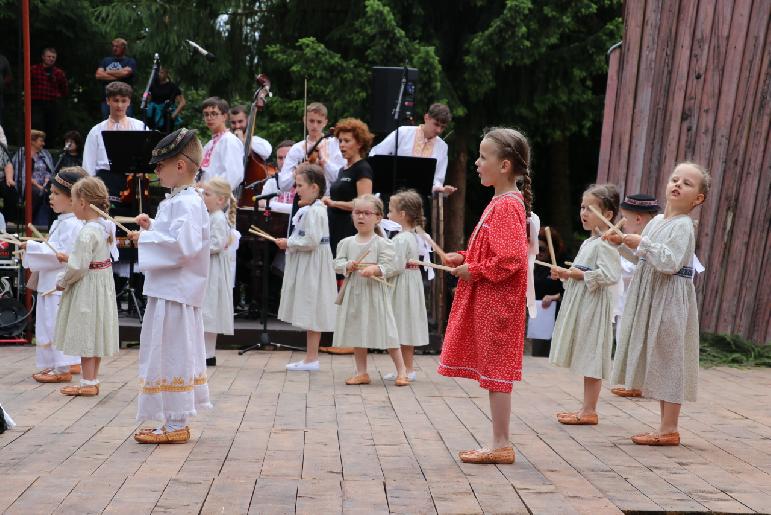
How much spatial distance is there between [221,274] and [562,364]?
11.0 ft

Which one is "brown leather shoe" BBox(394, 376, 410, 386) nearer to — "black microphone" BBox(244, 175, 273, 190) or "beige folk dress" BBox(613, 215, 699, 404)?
"beige folk dress" BBox(613, 215, 699, 404)

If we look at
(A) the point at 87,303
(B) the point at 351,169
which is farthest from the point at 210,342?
(B) the point at 351,169

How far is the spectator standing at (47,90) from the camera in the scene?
50.1 feet

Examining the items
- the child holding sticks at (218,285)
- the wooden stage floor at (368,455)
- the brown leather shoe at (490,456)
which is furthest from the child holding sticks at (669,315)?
the child holding sticks at (218,285)

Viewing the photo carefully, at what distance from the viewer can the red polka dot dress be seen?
553 centimetres

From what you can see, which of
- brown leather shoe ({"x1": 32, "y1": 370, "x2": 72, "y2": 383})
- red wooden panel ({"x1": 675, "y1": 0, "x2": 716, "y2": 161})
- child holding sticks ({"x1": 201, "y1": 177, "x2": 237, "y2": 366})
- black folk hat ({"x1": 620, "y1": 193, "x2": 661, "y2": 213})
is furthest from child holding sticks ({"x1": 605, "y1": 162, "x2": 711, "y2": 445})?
red wooden panel ({"x1": 675, "y1": 0, "x2": 716, "y2": 161})

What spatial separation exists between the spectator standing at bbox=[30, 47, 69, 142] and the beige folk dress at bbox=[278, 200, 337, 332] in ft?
23.3

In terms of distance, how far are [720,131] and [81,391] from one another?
6.19 m

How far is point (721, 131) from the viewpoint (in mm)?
10398

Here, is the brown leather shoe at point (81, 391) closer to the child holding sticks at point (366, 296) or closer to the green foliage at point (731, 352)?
the child holding sticks at point (366, 296)

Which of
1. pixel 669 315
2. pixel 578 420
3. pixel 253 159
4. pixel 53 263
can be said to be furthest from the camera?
pixel 253 159

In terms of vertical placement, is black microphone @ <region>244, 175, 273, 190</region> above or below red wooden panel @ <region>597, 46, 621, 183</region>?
below

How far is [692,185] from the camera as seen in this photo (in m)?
6.28

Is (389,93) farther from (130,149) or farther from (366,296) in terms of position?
(366,296)
